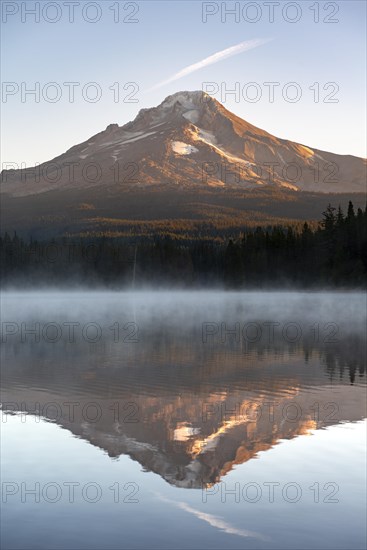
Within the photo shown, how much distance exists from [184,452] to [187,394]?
8016 mm

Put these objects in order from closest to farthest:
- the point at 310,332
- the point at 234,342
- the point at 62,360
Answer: the point at 62,360 < the point at 234,342 < the point at 310,332

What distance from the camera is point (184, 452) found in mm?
17031

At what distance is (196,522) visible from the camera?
12.6 meters

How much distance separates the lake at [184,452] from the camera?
40.4 ft

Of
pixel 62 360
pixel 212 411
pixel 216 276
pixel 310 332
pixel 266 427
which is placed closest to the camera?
pixel 266 427

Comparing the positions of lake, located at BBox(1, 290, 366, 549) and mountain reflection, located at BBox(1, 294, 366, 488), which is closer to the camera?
lake, located at BBox(1, 290, 366, 549)

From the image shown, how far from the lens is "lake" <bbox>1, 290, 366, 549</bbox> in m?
12.3

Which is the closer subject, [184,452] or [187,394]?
[184,452]

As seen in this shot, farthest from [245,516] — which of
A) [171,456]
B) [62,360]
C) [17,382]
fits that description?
[62,360]

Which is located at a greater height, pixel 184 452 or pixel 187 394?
pixel 187 394

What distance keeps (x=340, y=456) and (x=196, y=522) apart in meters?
4.95

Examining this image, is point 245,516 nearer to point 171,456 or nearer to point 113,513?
point 113,513

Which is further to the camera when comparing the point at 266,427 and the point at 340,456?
the point at 266,427

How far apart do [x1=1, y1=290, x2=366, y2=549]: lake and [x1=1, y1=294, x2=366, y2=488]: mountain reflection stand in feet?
0.20
